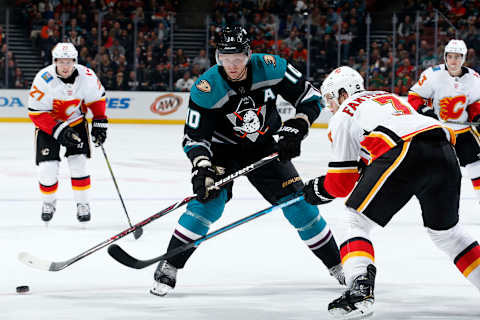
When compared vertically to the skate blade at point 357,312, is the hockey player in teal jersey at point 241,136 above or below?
above

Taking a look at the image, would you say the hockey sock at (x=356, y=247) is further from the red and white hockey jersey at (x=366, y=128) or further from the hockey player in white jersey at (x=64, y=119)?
the hockey player in white jersey at (x=64, y=119)

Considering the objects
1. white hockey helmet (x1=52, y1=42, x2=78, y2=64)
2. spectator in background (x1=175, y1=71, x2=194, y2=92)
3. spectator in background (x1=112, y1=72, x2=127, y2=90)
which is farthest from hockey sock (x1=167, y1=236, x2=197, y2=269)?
spectator in background (x1=175, y1=71, x2=194, y2=92)

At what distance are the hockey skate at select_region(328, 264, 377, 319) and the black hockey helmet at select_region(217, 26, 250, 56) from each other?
1.04 meters

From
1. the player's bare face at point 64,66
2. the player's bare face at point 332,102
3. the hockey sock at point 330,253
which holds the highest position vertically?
Answer: the player's bare face at point 332,102

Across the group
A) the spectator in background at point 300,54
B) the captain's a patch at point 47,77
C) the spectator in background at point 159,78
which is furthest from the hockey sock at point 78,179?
the spectator in background at point 300,54

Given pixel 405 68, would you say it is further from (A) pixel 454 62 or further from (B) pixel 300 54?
(A) pixel 454 62

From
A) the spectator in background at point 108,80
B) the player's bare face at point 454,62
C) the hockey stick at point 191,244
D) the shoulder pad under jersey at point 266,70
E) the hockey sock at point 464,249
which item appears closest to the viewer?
the hockey sock at point 464,249

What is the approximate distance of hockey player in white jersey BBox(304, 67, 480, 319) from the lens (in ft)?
7.95

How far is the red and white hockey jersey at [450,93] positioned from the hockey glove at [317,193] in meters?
2.61

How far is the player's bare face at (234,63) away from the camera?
2.97 metres

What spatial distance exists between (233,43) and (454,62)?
8.52ft

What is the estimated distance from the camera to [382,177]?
2.43 m

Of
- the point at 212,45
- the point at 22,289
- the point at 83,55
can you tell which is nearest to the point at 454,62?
the point at 22,289

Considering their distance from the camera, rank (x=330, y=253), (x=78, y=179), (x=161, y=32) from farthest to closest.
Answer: (x=161, y=32)
(x=78, y=179)
(x=330, y=253)
